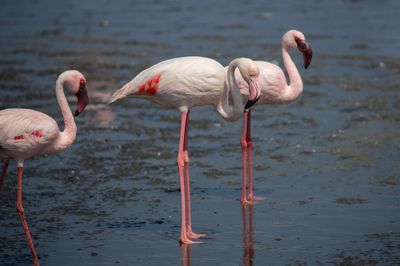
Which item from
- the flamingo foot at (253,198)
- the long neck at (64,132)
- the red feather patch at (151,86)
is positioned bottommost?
the flamingo foot at (253,198)

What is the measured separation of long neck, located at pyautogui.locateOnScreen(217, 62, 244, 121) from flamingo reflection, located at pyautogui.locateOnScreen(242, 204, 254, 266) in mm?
833

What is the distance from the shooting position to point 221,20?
64.1 feet

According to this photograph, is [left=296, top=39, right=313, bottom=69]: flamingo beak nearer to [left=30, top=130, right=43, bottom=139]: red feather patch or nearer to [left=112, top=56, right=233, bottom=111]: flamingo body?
[left=112, top=56, right=233, bottom=111]: flamingo body

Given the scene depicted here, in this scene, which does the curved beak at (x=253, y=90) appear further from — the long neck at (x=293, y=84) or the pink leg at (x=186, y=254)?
the long neck at (x=293, y=84)

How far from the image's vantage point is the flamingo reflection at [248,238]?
668 cm

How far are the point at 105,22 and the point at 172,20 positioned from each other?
1501mm

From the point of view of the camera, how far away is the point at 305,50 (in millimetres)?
9172

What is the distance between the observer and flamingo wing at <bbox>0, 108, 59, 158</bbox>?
702cm

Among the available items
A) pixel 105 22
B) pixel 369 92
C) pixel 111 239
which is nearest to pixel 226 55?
pixel 369 92

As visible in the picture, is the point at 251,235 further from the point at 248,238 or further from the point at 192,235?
the point at 192,235

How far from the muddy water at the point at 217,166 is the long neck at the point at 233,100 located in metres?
0.87

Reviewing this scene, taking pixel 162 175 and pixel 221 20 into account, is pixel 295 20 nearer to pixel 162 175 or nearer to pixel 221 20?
pixel 221 20

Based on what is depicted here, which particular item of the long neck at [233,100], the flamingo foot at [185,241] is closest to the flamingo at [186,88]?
the long neck at [233,100]

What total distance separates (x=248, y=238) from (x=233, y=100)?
1222mm
